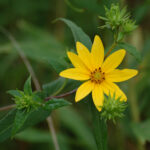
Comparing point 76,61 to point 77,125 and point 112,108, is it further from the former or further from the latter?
point 77,125

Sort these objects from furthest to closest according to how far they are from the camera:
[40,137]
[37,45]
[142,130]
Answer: [37,45] → [40,137] → [142,130]

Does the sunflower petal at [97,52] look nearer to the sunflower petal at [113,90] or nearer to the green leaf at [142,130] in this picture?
the sunflower petal at [113,90]

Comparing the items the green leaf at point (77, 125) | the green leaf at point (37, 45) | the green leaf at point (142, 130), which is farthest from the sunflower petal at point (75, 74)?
the green leaf at point (77, 125)

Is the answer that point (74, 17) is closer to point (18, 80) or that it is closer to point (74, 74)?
point (18, 80)

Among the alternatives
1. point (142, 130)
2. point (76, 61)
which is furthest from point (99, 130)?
point (142, 130)

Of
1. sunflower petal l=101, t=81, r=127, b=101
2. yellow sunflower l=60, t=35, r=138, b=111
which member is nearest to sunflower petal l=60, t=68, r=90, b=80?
yellow sunflower l=60, t=35, r=138, b=111

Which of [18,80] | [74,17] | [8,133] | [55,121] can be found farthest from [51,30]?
[8,133]
